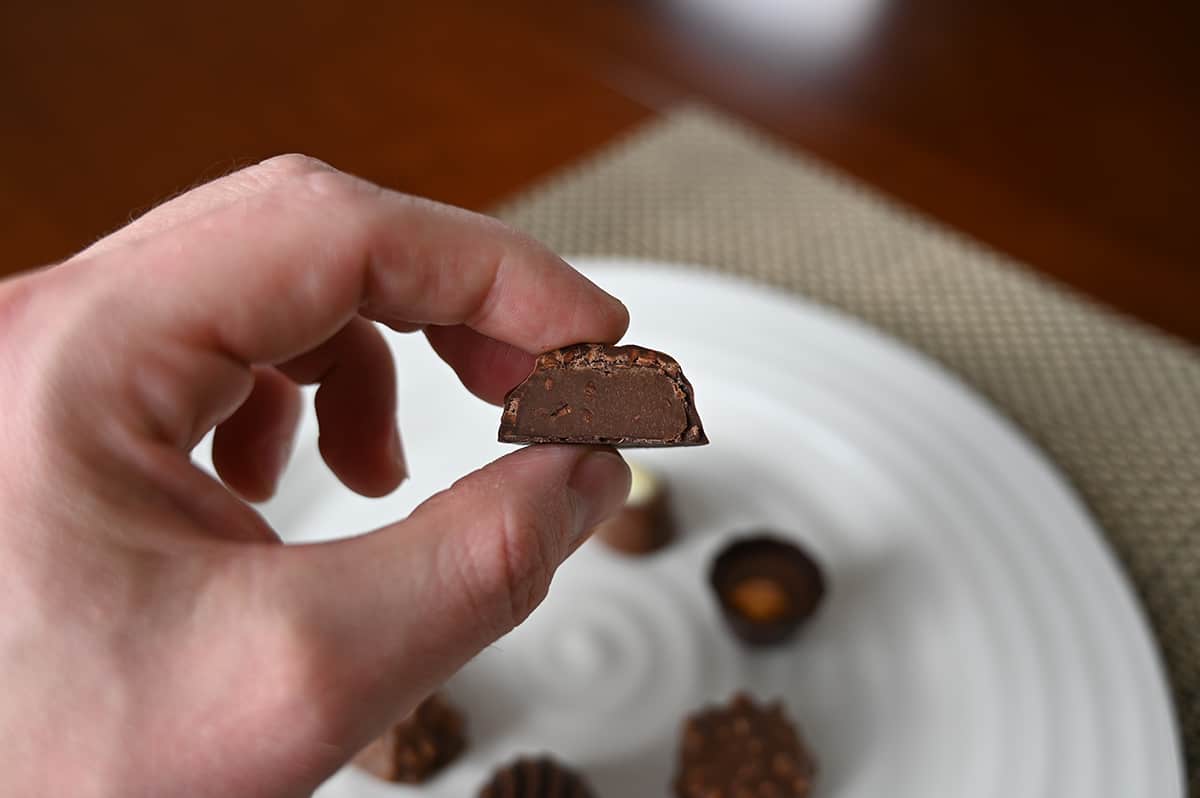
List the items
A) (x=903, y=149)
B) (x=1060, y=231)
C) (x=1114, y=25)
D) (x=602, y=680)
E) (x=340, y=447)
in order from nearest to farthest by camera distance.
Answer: (x=340, y=447) < (x=602, y=680) < (x=1060, y=231) < (x=903, y=149) < (x=1114, y=25)

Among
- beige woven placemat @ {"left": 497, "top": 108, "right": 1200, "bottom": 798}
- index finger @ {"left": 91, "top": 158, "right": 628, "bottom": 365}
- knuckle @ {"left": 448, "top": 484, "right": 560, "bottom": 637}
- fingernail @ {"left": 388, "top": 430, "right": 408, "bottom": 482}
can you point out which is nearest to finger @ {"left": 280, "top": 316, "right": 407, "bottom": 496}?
fingernail @ {"left": 388, "top": 430, "right": 408, "bottom": 482}

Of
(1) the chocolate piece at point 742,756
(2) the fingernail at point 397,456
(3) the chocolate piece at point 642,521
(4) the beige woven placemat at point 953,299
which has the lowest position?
(1) the chocolate piece at point 742,756

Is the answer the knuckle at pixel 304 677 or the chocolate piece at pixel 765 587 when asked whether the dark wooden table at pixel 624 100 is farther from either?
the knuckle at pixel 304 677

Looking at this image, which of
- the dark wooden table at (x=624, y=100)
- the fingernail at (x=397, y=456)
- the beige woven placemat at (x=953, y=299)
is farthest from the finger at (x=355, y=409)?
the dark wooden table at (x=624, y=100)

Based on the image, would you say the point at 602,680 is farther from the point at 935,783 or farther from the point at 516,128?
the point at 516,128

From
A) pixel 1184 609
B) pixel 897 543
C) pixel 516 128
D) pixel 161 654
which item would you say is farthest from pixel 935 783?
pixel 516 128

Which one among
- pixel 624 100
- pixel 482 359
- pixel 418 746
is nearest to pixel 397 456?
pixel 482 359

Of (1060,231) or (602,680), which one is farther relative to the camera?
(1060,231)
